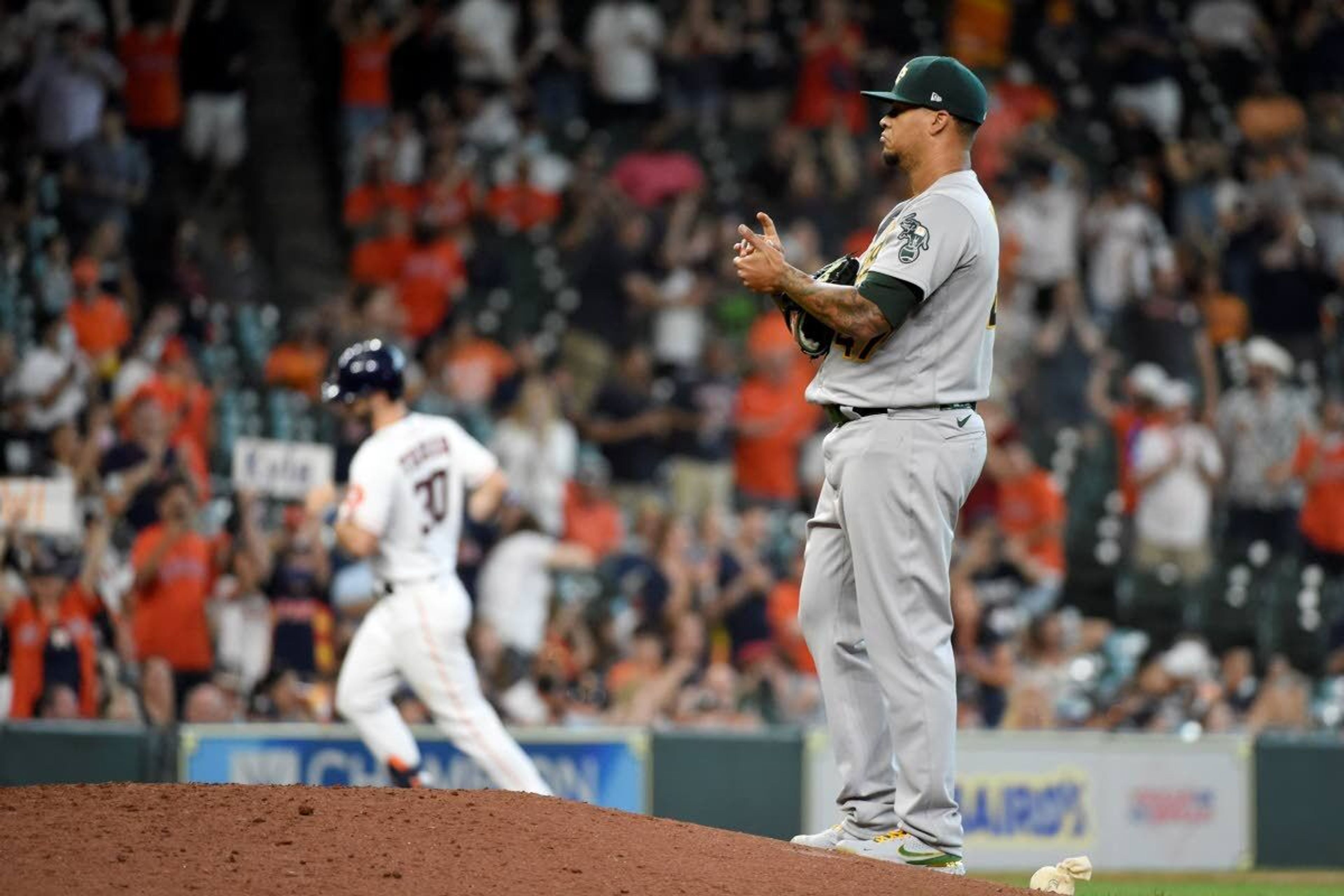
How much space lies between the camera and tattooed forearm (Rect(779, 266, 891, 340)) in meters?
5.54

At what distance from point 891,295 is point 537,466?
8.39 m

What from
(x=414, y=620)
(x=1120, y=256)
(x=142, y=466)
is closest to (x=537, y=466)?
(x=142, y=466)

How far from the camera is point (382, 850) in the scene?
17.3 ft

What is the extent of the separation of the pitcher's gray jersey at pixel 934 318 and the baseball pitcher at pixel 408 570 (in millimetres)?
3282

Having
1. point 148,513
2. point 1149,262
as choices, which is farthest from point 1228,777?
point 148,513

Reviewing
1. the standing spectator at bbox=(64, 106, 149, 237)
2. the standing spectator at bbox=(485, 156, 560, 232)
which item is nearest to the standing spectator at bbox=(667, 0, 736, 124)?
the standing spectator at bbox=(485, 156, 560, 232)

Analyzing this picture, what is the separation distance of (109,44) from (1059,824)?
355 inches

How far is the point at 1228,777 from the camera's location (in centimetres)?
1256

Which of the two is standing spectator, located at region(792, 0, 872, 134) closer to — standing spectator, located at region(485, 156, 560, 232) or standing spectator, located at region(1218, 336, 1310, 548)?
standing spectator, located at region(485, 156, 560, 232)

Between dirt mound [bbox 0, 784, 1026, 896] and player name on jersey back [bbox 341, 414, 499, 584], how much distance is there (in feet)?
8.71

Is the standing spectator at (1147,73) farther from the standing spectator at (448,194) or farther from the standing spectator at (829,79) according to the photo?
the standing spectator at (448,194)

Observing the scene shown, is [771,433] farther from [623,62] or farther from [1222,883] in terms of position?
[1222,883]

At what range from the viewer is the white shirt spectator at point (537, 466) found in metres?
13.7

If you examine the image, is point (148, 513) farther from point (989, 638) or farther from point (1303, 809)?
point (1303, 809)
